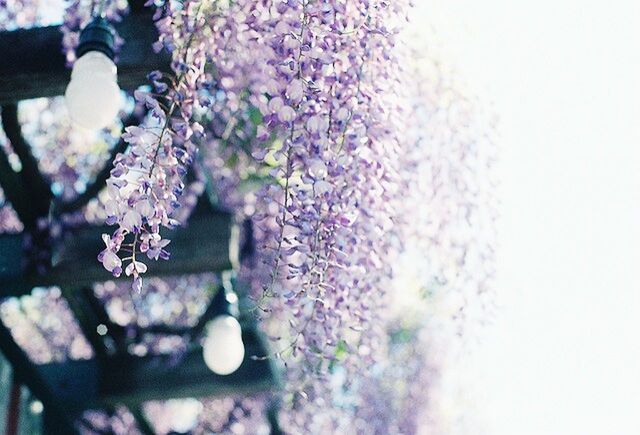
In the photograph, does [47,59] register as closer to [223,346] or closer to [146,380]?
[223,346]

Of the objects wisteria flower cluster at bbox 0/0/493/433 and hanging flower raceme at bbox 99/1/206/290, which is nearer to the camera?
hanging flower raceme at bbox 99/1/206/290

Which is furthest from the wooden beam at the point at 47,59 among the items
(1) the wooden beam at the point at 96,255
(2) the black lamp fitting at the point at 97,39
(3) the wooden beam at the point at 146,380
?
(3) the wooden beam at the point at 146,380

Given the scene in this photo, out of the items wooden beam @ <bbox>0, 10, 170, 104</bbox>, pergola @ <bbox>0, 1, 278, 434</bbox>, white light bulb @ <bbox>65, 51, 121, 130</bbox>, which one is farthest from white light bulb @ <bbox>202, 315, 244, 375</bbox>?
white light bulb @ <bbox>65, 51, 121, 130</bbox>

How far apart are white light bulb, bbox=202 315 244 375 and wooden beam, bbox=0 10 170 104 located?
1.30 meters

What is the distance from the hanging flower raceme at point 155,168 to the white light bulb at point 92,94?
127mm

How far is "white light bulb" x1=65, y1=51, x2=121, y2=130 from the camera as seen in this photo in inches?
98.9

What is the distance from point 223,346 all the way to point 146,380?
108 cm

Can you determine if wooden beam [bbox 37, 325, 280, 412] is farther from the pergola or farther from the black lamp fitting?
the black lamp fitting

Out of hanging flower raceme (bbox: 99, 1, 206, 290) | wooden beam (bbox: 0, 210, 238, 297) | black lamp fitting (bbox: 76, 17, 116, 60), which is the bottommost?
hanging flower raceme (bbox: 99, 1, 206, 290)

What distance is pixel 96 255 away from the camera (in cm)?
395

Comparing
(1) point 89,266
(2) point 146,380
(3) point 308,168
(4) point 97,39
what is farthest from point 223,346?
(3) point 308,168

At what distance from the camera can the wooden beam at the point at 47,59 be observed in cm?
294

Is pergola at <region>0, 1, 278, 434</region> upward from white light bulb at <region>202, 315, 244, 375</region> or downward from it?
upward

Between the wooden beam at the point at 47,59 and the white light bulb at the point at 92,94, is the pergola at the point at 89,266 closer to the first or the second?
the wooden beam at the point at 47,59
